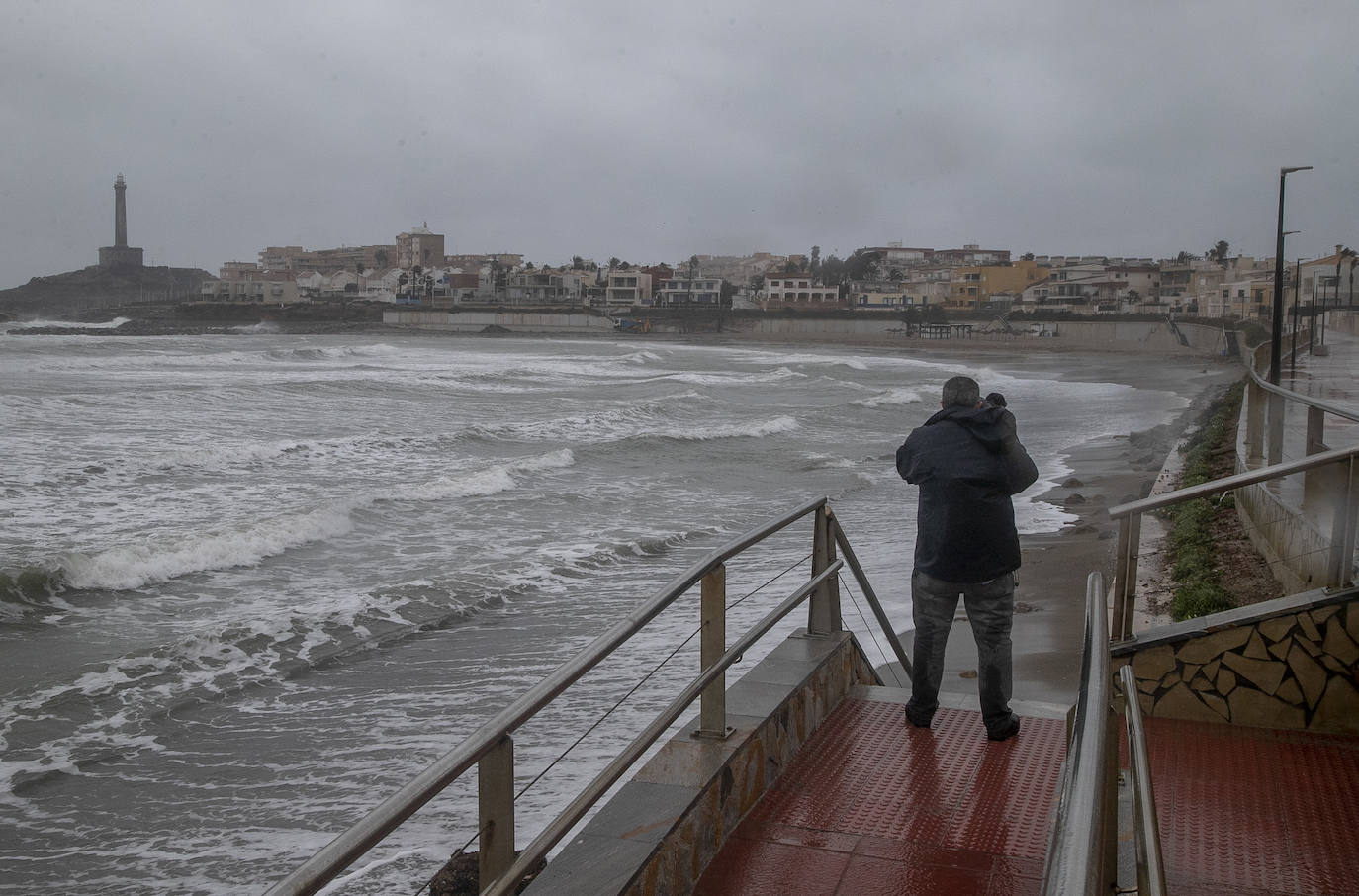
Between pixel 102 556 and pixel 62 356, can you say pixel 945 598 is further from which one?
pixel 62 356

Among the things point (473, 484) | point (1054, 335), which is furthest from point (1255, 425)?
point (1054, 335)

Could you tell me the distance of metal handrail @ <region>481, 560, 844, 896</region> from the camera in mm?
2221

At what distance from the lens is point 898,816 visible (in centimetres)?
392

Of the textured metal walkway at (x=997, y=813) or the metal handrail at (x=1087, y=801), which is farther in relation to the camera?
the textured metal walkway at (x=997, y=813)

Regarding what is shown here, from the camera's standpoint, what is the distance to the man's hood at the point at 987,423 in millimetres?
4504

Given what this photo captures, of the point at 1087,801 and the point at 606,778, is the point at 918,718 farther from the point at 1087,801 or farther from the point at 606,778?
the point at 1087,801

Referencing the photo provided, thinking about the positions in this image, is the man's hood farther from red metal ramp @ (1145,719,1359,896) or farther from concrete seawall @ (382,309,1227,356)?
concrete seawall @ (382,309,1227,356)

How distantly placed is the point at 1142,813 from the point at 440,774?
3.82 feet

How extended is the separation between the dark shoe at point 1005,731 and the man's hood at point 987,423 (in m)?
1.16

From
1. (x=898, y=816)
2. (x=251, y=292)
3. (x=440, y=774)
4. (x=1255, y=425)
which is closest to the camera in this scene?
(x=440, y=774)

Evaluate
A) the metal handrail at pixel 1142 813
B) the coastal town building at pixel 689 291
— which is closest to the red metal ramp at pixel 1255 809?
the metal handrail at pixel 1142 813

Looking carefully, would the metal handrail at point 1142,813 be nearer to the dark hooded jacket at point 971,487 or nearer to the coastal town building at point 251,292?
the dark hooded jacket at point 971,487

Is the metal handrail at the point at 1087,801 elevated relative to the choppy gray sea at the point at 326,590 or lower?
elevated

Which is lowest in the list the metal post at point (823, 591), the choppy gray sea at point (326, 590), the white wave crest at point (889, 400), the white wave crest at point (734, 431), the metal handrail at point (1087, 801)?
the choppy gray sea at point (326, 590)
